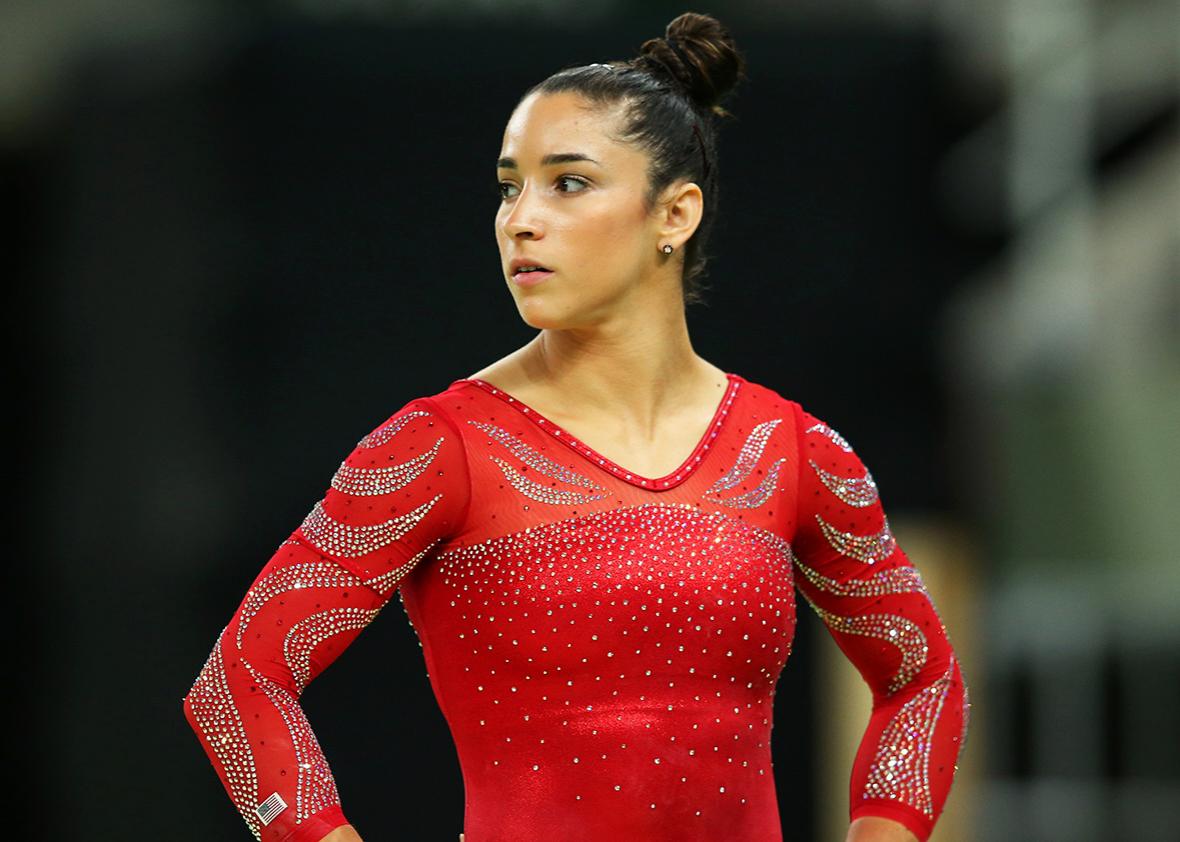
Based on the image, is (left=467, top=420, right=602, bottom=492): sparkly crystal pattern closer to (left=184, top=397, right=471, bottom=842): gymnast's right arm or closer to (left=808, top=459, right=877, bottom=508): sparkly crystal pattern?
(left=184, top=397, right=471, bottom=842): gymnast's right arm

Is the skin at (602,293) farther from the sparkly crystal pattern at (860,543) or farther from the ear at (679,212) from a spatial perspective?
the sparkly crystal pattern at (860,543)

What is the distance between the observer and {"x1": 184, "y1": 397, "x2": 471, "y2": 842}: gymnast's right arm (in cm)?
240

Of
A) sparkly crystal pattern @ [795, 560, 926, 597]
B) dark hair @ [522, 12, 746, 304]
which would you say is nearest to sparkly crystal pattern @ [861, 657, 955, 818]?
sparkly crystal pattern @ [795, 560, 926, 597]

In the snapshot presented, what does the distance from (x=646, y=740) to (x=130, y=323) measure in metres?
4.18

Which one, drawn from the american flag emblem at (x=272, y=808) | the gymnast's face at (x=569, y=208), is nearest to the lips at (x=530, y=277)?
the gymnast's face at (x=569, y=208)

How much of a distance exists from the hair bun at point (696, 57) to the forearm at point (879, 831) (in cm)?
102

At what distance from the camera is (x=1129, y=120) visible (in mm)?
6527

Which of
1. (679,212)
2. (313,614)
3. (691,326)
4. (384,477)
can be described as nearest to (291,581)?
(313,614)

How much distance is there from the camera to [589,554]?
8.22ft

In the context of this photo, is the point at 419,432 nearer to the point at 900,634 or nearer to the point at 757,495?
the point at 757,495

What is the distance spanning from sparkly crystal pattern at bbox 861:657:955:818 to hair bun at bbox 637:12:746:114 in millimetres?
900

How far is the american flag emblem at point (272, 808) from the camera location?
2391 millimetres

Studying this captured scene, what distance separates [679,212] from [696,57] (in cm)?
22

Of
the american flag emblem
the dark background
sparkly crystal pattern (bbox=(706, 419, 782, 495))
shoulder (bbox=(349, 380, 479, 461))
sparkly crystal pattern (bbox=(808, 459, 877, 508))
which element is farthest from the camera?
the dark background
